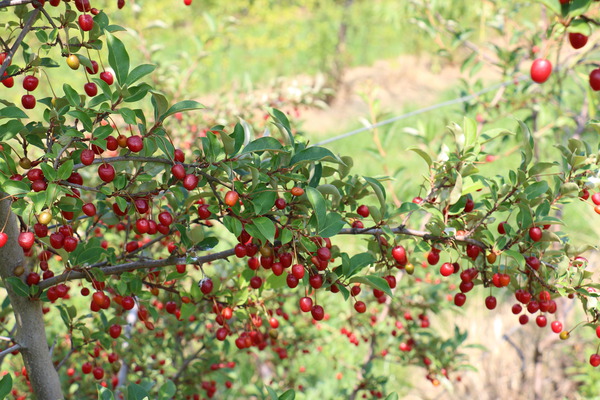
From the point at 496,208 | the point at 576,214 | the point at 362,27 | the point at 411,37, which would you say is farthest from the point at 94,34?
the point at 362,27

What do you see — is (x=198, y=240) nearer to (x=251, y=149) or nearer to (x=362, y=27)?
(x=251, y=149)

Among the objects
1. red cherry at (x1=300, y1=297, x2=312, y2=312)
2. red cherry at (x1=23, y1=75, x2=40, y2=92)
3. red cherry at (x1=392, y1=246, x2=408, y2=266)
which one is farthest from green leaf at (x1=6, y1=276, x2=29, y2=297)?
red cherry at (x1=392, y1=246, x2=408, y2=266)

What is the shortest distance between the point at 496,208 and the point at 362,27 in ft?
42.0

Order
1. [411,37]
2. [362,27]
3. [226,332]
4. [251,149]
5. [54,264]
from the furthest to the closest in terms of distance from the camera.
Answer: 1. [362,27]
2. [411,37]
3. [54,264]
4. [226,332]
5. [251,149]

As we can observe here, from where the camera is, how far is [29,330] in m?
1.36

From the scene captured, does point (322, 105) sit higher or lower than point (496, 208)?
higher

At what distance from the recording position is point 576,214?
615cm

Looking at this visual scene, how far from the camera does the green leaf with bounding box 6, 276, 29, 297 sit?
4.17 feet

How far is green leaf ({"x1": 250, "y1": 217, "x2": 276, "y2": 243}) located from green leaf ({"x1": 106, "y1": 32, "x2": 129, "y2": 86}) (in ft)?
1.27

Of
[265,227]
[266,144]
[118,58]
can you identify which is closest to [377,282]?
[265,227]

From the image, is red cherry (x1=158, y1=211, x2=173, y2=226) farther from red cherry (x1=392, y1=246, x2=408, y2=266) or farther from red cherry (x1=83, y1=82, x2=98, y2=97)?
red cherry (x1=392, y1=246, x2=408, y2=266)

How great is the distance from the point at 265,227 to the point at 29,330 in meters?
0.72

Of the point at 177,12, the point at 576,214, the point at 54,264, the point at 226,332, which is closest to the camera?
the point at 226,332

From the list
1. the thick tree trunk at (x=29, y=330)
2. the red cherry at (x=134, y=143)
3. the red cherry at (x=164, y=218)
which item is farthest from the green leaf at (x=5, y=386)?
the red cherry at (x=134, y=143)
